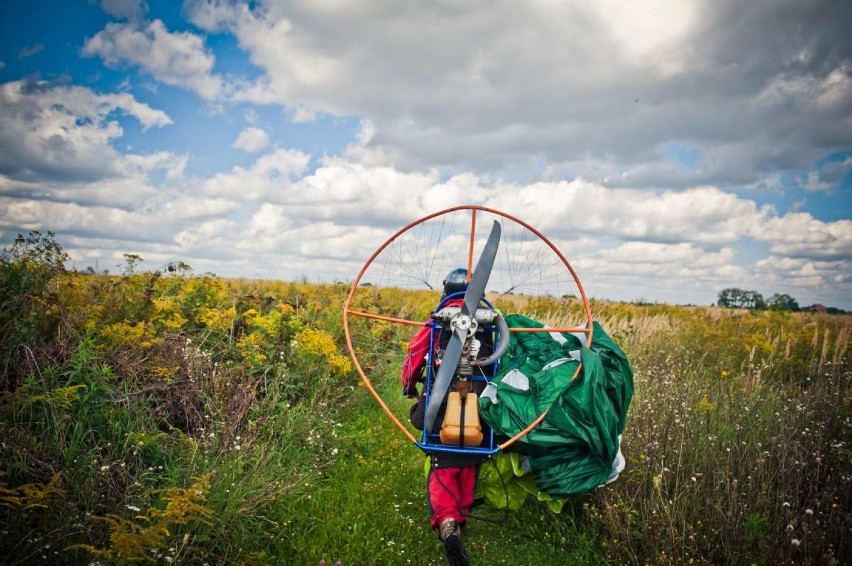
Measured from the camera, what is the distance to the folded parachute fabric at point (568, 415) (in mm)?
4086

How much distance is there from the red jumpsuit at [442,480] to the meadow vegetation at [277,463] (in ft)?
1.41

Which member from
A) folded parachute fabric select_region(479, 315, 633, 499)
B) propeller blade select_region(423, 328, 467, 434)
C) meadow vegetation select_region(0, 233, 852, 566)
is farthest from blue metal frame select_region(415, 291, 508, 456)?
meadow vegetation select_region(0, 233, 852, 566)

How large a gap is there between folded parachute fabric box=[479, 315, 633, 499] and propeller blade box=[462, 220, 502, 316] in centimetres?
81

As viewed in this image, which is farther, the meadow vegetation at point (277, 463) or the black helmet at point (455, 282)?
the black helmet at point (455, 282)

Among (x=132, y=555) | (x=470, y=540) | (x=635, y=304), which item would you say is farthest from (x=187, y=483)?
(x=635, y=304)

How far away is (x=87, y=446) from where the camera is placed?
443 centimetres

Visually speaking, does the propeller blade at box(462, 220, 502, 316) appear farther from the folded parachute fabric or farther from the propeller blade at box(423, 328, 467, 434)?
the folded parachute fabric

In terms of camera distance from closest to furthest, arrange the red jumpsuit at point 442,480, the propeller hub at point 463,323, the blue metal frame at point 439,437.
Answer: the blue metal frame at point 439,437 < the propeller hub at point 463,323 < the red jumpsuit at point 442,480

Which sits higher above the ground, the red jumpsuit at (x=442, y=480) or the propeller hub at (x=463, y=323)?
the propeller hub at (x=463, y=323)

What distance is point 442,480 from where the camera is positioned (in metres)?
4.41

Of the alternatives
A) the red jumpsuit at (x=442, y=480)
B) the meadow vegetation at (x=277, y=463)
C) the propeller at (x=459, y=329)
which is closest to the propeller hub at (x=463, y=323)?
the propeller at (x=459, y=329)

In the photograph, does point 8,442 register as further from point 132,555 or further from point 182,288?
point 182,288

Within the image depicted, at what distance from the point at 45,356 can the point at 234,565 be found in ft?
9.98

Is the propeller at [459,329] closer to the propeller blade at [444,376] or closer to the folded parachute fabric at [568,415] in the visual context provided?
the propeller blade at [444,376]
